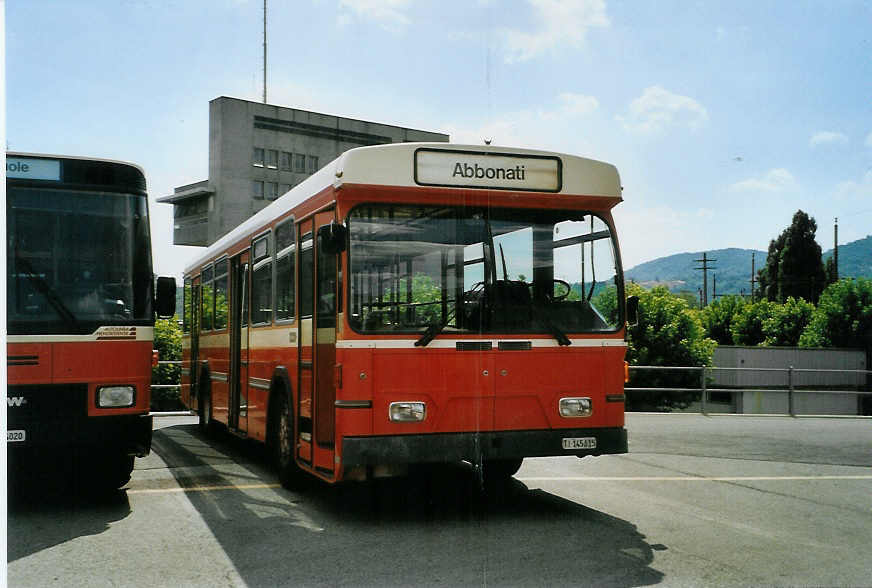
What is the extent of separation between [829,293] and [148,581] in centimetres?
5795

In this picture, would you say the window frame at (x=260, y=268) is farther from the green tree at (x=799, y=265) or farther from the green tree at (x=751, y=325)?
the green tree at (x=799, y=265)

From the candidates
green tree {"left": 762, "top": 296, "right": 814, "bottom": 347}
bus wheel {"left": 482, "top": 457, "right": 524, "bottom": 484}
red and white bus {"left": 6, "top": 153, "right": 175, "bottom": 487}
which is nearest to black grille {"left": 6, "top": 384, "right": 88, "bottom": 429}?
red and white bus {"left": 6, "top": 153, "right": 175, "bottom": 487}

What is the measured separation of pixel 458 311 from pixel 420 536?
6.00 ft

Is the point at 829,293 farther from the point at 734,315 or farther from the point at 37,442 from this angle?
the point at 37,442

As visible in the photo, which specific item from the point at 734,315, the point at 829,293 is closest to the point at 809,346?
the point at 829,293

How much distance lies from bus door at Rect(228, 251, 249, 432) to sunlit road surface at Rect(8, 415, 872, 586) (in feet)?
2.10

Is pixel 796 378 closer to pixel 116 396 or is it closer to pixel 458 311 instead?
pixel 458 311

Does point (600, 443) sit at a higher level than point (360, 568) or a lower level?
higher

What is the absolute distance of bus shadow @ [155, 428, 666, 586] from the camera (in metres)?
6.32

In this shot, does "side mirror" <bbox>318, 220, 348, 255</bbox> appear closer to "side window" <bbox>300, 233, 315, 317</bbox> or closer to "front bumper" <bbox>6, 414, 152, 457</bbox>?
"side window" <bbox>300, 233, 315, 317</bbox>

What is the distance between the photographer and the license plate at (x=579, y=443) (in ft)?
27.1

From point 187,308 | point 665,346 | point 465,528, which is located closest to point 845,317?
point 665,346

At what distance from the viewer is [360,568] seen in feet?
21.2

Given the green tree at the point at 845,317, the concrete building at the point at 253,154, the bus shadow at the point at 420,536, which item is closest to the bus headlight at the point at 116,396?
the bus shadow at the point at 420,536
